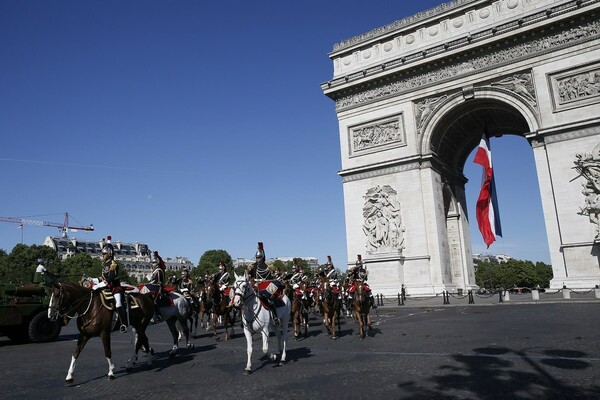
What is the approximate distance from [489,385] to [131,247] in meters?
156

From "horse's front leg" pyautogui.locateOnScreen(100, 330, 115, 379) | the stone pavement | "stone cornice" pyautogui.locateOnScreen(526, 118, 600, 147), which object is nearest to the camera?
"horse's front leg" pyautogui.locateOnScreen(100, 330, 115, 379)

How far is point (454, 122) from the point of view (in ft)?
97.0

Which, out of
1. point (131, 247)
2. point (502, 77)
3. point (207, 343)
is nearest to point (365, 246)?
point (502, 77)

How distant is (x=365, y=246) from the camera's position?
28.9 meters

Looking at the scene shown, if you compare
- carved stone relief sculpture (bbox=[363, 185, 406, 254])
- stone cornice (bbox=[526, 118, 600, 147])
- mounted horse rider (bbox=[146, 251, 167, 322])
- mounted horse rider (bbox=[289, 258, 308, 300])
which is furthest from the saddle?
stone cornice (bbox=[526, 118, 600, 147])

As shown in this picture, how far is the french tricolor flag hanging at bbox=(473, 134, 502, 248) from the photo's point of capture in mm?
28609

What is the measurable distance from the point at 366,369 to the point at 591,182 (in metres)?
Answer: 20.2

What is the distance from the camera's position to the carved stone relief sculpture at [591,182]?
72.5 ft

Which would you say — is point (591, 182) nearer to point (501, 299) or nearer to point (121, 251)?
point (501, 299)

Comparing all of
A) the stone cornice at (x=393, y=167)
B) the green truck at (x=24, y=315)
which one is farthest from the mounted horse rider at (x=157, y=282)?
the stone cornice at (x=393, y=167)

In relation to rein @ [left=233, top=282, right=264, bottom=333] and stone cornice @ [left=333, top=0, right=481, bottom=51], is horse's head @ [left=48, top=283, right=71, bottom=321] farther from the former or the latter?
stone cornice @ [left=333, top=0, right=481, bottom=51]

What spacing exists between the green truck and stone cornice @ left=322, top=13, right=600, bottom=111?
22.5 metres

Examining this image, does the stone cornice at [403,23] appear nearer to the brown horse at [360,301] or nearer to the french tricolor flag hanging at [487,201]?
the french tricolor flag hanging at [487,201]

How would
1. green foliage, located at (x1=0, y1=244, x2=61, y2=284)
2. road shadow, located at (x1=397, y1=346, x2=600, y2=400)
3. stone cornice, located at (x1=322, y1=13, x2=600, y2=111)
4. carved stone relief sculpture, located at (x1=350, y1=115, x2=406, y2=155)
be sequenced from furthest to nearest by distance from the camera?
green foliage, located at (x1=0, y1=244, x2=61, y2=284) < carved stone relief sculpture, located at (x1=350, y1=115, x2=406, y2=155) < stone cornice, located at (x1=322, y1=13, x2=600, y2=111) < road shadow, located at (x1=397, y1=346, x2=600, y2=400)
